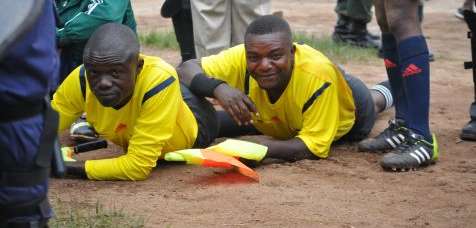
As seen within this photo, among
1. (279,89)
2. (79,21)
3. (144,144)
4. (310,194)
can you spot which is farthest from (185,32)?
(310,194)

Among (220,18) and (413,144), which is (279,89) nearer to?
(413,144)

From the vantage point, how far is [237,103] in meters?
5.31

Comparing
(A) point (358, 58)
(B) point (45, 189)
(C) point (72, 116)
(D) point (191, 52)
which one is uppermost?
(B) point (45, 189)

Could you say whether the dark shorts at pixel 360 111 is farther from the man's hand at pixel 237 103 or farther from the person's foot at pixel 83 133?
the person's foot at pixel 83 133

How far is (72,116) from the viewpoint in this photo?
17.7 ft

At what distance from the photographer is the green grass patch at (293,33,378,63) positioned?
8963 millimetres

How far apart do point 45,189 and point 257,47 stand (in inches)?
94.3

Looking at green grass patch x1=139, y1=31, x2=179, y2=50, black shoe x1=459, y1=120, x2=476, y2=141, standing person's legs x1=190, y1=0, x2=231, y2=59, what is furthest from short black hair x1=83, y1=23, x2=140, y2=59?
green grass patch x1=139, y1=31, x2=179, y2=50

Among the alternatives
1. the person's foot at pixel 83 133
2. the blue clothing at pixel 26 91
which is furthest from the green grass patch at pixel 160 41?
the blue clothing at pixel 26 91

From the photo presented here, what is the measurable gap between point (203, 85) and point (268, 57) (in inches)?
16.5

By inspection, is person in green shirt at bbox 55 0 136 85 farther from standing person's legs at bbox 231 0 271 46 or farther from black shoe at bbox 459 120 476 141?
black shoe at bbox 459 120 476 141

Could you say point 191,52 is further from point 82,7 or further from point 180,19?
point 82,7

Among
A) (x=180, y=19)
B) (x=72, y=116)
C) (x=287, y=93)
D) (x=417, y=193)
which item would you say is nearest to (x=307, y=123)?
(x=287, y=93)

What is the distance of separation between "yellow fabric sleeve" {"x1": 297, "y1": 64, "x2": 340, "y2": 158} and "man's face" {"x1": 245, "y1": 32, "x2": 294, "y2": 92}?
0.79 ft
